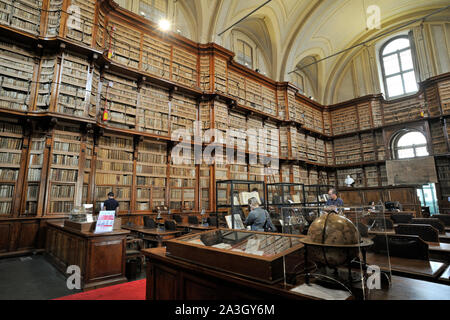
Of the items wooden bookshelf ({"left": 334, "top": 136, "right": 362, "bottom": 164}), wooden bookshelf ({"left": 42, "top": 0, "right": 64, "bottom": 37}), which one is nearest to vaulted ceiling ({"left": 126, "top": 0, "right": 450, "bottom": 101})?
wooden bookshelf ({"left": 42, "top": 0, "right": 64, "bottom": 37})

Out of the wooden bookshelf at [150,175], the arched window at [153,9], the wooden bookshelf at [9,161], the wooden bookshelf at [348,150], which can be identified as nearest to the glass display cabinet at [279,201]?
the wooden bookshelf at [150,175]

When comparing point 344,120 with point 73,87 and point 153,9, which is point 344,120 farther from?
point 73,87

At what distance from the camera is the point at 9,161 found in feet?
17.5

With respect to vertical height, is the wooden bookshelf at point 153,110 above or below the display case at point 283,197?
above

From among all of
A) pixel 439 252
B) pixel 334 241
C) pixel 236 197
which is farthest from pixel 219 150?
pixel 334 241

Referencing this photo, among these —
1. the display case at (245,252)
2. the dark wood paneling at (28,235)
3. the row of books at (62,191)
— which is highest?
the row of books at (62,191)

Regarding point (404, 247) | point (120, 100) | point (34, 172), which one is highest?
point (120, 100)

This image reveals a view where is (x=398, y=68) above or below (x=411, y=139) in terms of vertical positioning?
above

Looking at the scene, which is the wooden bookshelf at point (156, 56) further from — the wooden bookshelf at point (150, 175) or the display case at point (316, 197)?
the display case at point (316, 197)

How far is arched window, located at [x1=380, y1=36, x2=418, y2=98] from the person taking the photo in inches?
542

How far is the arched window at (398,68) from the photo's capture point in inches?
542

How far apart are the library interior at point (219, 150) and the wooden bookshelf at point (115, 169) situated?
0.04 m

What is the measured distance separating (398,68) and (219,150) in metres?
13.3

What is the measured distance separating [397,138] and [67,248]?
16.4 m
